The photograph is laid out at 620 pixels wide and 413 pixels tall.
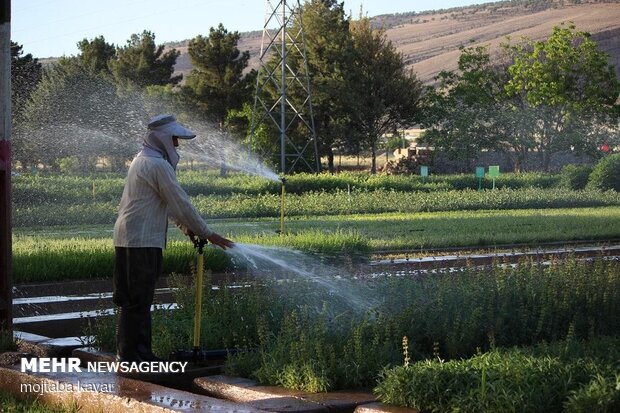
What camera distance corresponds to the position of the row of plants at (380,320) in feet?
25.5

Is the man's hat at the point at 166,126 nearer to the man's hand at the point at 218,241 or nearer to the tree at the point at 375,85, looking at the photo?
the man's hand at the point at 218,241

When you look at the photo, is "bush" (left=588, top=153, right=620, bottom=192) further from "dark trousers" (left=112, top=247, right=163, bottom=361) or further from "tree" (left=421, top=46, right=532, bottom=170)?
"dark trousers" (left=112, top=247, right=163, bottom=361)

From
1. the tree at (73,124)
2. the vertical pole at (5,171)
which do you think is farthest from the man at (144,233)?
the tree at (73,124)

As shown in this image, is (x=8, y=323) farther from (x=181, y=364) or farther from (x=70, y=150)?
(x=70, y=150)

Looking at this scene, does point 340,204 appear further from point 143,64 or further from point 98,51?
point 98,51

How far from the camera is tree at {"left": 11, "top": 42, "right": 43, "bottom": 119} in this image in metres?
42.4

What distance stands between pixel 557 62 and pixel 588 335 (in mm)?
46343

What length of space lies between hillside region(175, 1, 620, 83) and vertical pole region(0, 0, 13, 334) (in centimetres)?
12650

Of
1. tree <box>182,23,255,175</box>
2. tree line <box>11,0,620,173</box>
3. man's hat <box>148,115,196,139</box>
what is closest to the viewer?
man's hat <box>148,115,196,139</box>

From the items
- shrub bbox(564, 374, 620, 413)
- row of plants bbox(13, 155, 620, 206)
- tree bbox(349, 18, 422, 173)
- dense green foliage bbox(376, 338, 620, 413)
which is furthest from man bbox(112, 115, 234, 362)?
tree bbox(349, 18, 422, 173)

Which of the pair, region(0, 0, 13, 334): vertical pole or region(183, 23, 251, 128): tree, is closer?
region(0, 0, 13, 334): vertical pole

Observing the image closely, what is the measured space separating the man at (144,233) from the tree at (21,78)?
30.8 m

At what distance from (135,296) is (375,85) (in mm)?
57314

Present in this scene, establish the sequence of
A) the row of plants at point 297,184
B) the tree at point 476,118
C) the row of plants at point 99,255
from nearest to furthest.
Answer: the row of plants at point 99,255, the row of plants at point 297,184, the tree at point 476,118
